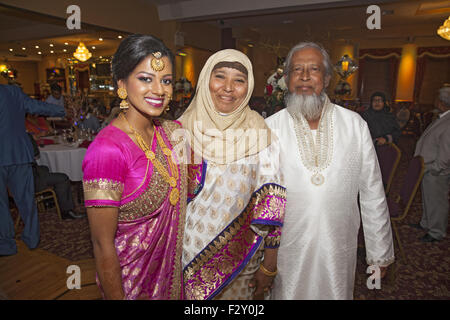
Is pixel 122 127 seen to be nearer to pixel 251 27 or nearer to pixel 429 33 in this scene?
pixel 251 27

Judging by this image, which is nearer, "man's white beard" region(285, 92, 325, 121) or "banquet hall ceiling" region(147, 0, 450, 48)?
"man's white beard" region(285, 92, 325, 121)

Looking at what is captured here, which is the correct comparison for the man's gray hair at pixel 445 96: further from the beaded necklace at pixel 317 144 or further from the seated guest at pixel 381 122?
the beaded necklace at pixel 317 144

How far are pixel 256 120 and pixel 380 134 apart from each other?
3109 mm

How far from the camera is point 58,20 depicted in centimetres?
541

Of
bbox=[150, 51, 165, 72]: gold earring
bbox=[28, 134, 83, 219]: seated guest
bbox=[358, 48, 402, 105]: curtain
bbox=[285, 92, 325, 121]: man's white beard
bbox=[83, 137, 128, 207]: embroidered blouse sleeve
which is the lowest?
bbox=[28, 134, 83, 219]: seated guest

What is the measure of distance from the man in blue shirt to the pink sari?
2.23 meters

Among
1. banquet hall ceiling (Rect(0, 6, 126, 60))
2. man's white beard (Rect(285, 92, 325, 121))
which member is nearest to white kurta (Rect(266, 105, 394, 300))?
man's white beard (Rect(285, 92, 325, 121))

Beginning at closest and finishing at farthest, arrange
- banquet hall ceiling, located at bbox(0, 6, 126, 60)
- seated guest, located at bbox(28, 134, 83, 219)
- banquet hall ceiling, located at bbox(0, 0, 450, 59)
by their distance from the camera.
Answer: seated guest, located at bbox(28, 134, 83, 219) → banquet hall ceiling, located at bbox(0, 0, 450, 59) → banquet hall ceiling, located at bbox(0, 6, 126, 60)

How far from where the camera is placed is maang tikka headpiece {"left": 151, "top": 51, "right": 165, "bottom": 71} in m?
1.05

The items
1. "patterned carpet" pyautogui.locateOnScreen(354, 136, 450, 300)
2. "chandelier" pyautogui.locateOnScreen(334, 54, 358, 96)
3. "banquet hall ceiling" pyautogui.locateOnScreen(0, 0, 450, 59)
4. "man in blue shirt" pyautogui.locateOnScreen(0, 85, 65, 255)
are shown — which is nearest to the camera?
"patterned carpet" pyautogui.locateOnScreen(354, 136, 450, 300)

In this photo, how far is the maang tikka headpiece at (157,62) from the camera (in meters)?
1.05

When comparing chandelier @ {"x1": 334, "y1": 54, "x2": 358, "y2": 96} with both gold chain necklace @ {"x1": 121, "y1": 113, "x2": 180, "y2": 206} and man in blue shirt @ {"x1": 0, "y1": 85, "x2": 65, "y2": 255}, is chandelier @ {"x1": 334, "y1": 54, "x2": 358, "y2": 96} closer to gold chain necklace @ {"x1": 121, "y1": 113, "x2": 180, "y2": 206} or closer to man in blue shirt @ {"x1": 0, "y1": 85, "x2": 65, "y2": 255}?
man in blue shirt @ {"x1": 0, "y1": 85, "x2": 65, "y2": 255}

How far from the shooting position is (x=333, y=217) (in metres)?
1.46

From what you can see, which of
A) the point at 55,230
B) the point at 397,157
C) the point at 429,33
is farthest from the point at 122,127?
the point at 429,33
